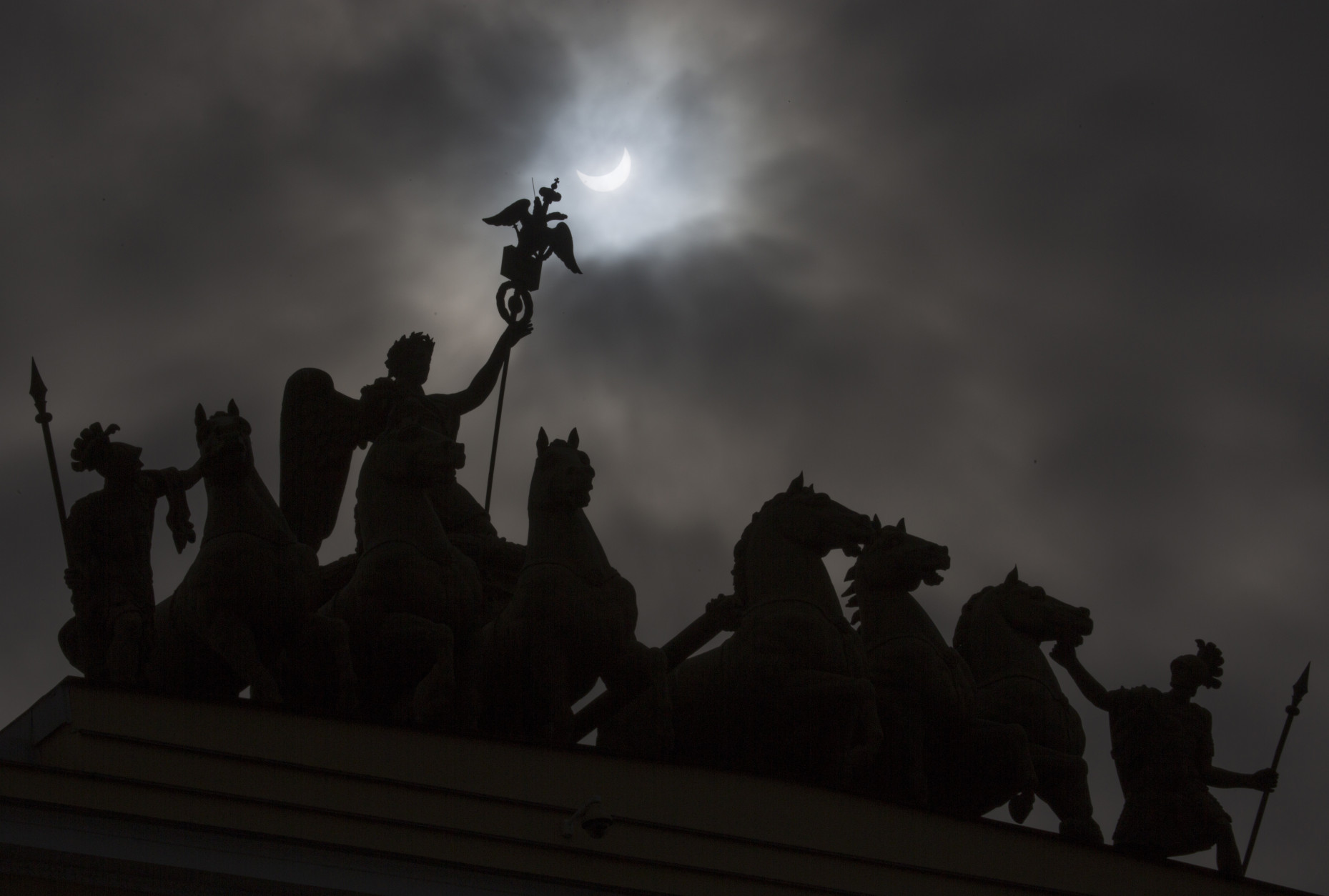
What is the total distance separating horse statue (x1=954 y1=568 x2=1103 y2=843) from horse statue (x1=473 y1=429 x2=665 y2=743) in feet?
9.16

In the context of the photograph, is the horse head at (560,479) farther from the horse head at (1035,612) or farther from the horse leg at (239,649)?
the horse head at (1035,612)

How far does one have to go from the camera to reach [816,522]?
14.3 m

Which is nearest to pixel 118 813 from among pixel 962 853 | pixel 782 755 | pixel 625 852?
pixel 625 852

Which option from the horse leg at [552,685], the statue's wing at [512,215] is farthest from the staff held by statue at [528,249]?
the horse leg at [552,685]

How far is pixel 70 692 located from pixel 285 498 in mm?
3723

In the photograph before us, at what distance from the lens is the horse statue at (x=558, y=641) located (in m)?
13.2

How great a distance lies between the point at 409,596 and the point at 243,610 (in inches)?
40.5

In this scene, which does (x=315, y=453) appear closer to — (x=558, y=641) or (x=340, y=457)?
(x=340, y=457)

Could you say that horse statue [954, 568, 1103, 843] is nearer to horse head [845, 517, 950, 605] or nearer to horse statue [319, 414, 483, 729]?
horse head [845, 517, 950, 605]

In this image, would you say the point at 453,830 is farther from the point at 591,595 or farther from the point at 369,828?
the point at 591,595

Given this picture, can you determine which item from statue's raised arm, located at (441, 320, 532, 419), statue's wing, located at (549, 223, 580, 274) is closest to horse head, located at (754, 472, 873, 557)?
statue's raised arm, located at (441, 320, 532, 419)

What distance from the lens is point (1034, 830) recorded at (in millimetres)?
13719

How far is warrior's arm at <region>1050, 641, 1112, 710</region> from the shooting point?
50.1 ft

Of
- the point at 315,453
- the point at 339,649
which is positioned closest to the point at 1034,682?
the point at 339,649
